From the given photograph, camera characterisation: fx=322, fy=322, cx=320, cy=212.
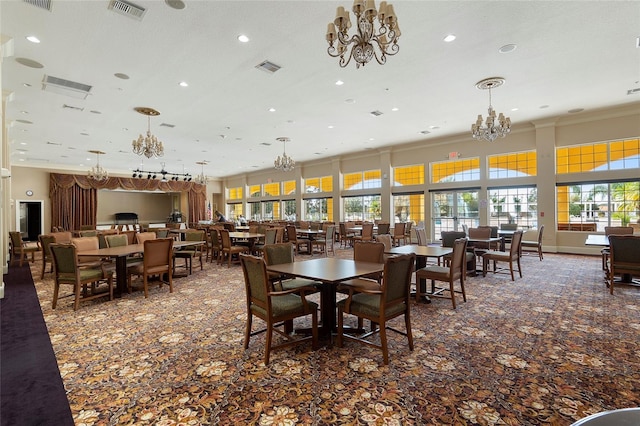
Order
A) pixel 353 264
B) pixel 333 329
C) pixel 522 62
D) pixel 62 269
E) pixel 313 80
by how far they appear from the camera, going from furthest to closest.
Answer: pixel 313 80 → pixel 522 62 → pixel 62 269 → pixel 353 264 → pixel 333 329

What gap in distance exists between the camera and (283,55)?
205 inches

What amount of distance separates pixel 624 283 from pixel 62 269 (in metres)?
9.18

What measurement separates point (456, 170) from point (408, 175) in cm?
192

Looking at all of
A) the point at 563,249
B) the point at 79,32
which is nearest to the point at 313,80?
the point at 79,32

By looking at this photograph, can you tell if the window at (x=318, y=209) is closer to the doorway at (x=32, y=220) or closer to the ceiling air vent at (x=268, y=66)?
the ceiling air vent at (x=268, y=66)

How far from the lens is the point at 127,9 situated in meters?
3.91

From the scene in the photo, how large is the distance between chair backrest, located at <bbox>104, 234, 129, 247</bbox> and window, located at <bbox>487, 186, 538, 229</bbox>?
1078 centimetres

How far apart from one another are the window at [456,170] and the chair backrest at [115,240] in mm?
10276

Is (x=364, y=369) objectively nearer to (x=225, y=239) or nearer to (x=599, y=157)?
(x=225, y=239)

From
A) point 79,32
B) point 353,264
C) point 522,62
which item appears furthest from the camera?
point 522,62

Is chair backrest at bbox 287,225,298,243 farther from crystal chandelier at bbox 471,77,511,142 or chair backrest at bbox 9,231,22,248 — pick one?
chair backrest at bbox 9,231,22,248

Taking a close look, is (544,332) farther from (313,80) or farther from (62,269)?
(62,269)

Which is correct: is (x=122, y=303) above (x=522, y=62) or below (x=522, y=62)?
below

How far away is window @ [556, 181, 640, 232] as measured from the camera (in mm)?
8823
